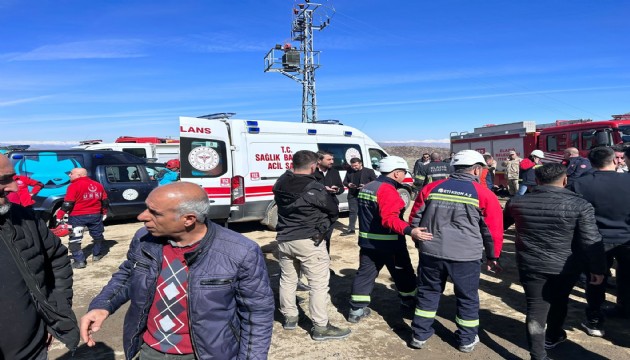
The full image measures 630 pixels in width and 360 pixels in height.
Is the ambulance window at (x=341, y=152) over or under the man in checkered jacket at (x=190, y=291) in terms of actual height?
over

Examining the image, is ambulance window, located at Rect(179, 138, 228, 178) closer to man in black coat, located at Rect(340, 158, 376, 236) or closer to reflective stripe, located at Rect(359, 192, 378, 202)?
man in black coat, located at Rect(340, 158, 376, 236)

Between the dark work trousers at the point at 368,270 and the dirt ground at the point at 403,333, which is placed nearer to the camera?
the dirt ground at the point at 403,333

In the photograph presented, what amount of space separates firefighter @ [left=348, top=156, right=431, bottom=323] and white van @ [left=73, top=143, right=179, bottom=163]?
1286cm

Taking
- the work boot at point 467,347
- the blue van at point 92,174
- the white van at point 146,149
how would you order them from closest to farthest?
the work boot at point 467,347 → the blue van at point 92,174 → the white van at point 146,149

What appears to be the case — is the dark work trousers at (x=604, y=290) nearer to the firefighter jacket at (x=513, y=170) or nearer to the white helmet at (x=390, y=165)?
the white helmet at (x=390, y=165)

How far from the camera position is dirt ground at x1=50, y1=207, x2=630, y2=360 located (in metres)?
3.68

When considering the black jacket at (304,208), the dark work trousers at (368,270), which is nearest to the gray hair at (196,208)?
the black jacket at (304,208)

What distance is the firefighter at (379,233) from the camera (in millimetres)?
4023

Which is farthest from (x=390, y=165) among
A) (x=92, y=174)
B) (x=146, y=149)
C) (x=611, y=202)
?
(x=146, y=149)

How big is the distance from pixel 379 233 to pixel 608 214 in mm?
2132

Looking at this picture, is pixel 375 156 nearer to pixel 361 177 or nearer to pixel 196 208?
pixel 361 177

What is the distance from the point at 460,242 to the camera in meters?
3.52

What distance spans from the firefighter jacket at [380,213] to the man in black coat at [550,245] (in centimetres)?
107

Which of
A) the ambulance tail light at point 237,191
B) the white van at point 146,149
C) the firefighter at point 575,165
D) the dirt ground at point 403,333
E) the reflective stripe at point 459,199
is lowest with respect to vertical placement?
the dirt ground at point 403,333
